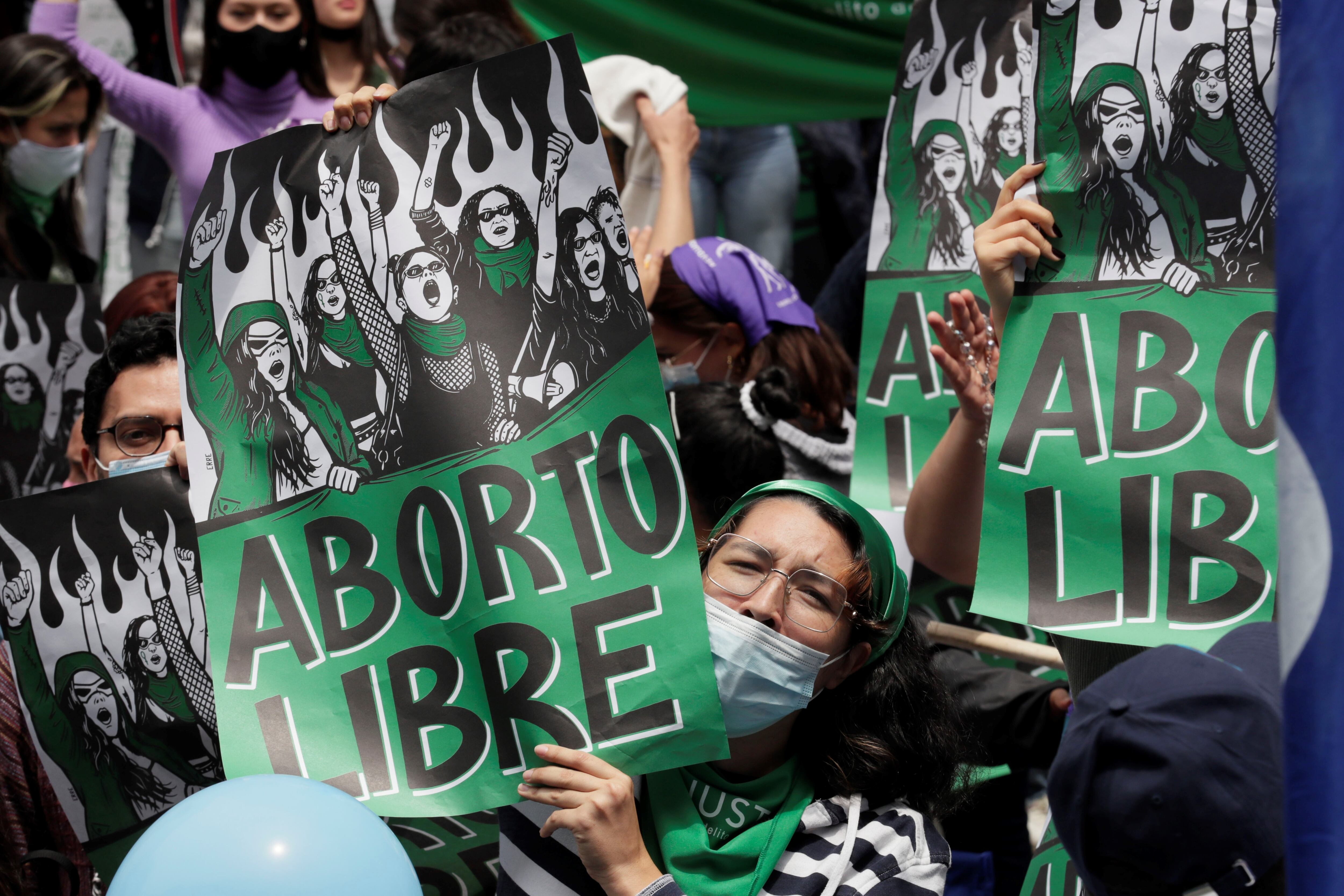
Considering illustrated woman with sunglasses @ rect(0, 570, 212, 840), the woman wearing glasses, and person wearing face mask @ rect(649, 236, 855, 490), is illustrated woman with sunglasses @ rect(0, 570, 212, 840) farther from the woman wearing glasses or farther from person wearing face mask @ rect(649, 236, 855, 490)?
person wearing face mask @ rect(649, 236, 855, 490)

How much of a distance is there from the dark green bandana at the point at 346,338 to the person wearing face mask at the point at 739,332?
152 centimetres

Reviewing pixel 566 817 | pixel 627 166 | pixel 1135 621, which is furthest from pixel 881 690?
pixel 627 166

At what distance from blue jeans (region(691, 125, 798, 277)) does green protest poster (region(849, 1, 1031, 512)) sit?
2062mm

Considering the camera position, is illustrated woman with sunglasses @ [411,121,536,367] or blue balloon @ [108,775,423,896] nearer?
blue balloon @ [108,775,423,896]

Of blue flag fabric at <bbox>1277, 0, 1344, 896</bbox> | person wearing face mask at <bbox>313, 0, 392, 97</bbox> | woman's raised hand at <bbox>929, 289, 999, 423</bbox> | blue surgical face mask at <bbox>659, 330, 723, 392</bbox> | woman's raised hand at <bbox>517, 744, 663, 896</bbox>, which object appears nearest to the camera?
blue flag fabric at <bbox>1277, 0, 1344, 896</bbox>

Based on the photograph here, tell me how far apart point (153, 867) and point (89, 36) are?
561 cm

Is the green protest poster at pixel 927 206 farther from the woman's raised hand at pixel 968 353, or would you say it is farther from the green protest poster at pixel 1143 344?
the green protest poster at pixel 1143 344

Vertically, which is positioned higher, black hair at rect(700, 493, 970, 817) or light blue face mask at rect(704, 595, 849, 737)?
light blue face mask at rect(704, 595, 849, 737)

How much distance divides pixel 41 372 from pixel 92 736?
149 centimetres

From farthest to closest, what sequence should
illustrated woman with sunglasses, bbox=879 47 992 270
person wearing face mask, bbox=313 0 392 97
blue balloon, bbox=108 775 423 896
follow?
person wearing face mask, bbox=313 0 392 97
illustrated woman with sunglasses, bbox=879 47 992 270
blue balloon, bbox=108 775 423 896

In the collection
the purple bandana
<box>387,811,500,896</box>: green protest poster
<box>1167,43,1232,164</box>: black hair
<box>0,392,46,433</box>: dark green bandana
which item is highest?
<box>1167,43,1232,164</box>: black hair

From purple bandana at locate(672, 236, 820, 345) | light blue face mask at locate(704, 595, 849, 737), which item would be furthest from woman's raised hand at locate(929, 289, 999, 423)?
purple bandana at locate(672, 236, 820, 345)

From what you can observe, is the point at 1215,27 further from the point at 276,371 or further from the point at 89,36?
the point at 89,36

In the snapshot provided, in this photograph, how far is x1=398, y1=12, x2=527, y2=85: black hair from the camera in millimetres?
3594
